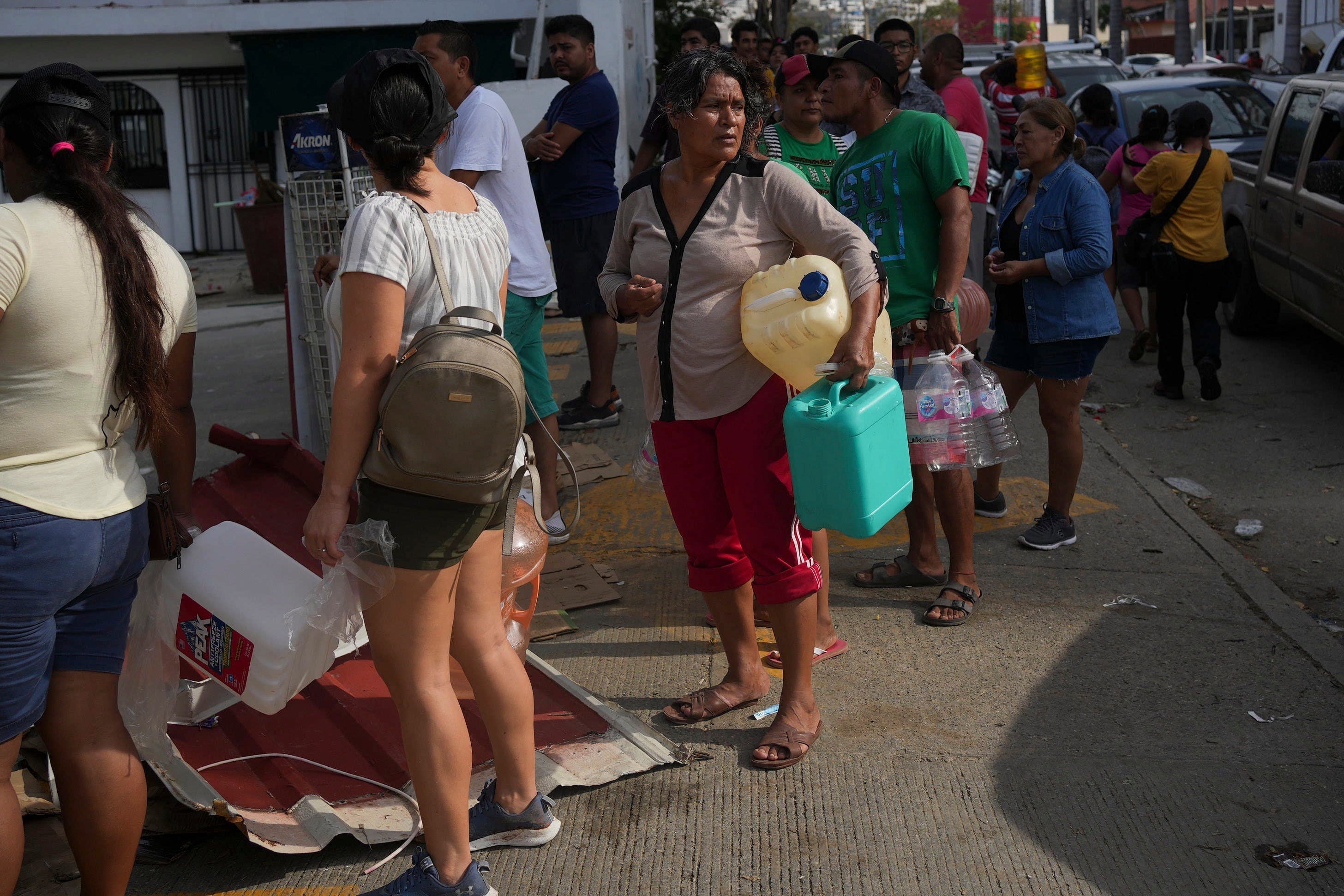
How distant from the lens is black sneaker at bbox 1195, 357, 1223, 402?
7105 millimetres

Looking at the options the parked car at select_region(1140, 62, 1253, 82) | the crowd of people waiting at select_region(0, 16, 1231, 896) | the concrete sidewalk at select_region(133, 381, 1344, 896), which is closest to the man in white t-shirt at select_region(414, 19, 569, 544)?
the crowd of people waiting at select_region(0, 16, 1231, 896)

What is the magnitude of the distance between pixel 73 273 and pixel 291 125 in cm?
246

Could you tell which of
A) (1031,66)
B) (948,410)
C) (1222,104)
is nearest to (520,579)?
(948,410)

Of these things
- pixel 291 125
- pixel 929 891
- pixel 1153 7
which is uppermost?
pixel 1153 7

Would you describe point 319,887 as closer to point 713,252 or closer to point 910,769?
point 910,769

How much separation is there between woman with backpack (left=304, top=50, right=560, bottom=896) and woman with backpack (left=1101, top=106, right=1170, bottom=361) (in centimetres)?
609

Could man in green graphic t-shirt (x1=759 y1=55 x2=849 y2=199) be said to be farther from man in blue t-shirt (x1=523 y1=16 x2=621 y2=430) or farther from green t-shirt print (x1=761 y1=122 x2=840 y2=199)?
man in blue t-shirt (x1=523 y1=16 x2=621 y2=430)

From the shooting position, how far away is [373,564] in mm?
2432

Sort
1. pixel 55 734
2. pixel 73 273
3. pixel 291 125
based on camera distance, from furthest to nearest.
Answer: pixel 291 125
pixel 55 734
pixel 73 273

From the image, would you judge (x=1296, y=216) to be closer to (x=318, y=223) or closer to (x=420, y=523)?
(x=318, y=223)

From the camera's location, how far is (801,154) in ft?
15.2

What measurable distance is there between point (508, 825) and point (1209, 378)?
5.67 meters

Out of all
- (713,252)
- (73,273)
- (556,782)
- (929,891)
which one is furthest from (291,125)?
(929,891)

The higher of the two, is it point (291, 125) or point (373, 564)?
point (291, 125)
